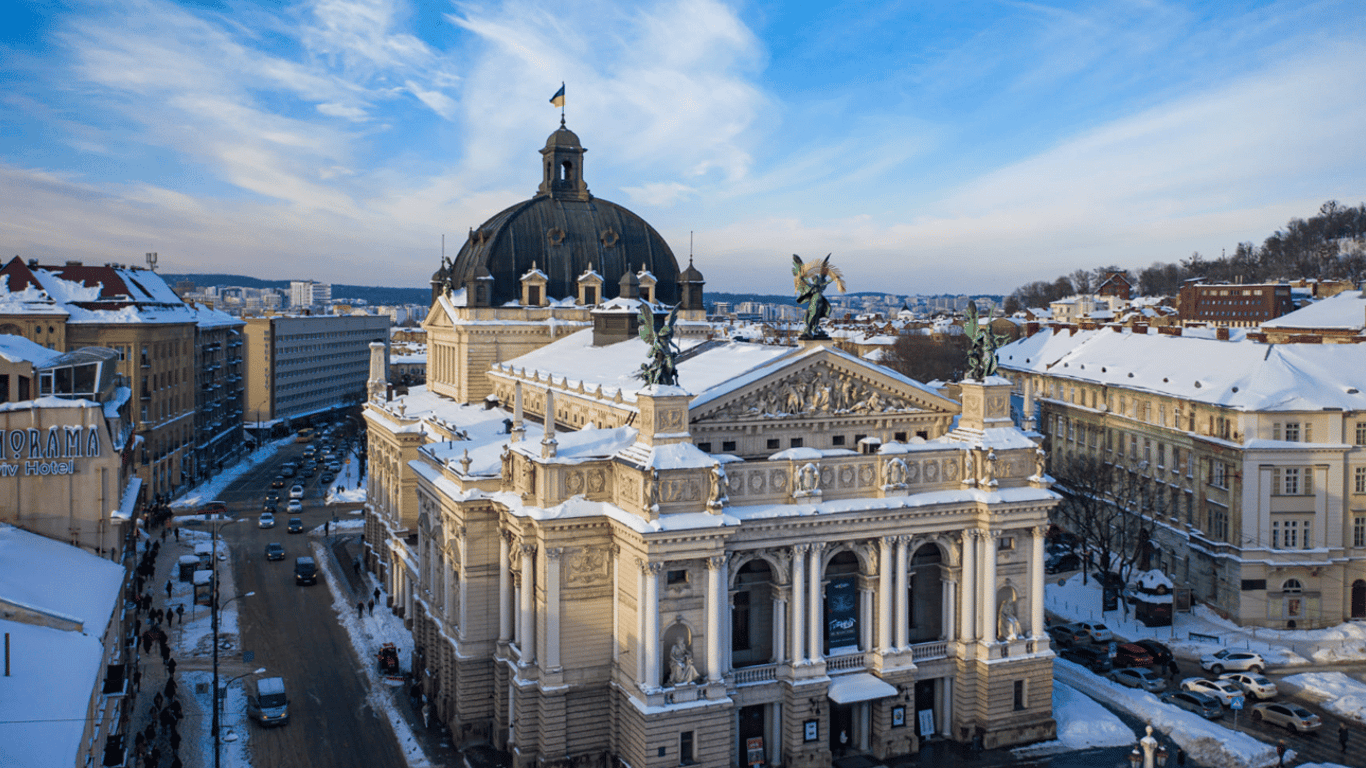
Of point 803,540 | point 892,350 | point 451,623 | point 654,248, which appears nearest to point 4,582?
point 451,623

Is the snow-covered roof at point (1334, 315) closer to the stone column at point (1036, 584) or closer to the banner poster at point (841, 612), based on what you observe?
the stone column at point (1036, 584)

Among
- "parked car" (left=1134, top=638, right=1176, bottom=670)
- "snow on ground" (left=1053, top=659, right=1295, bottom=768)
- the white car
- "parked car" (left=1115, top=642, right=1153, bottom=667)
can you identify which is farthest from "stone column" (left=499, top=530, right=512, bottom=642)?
"parked car" (left=1134, top=638, right=1176, bottom=670)

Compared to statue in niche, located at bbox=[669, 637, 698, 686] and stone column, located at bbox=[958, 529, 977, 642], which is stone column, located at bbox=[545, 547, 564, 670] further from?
stone column, located at bbox=[958, 529, 977, 642]

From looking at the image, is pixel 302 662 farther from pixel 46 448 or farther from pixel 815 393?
pixel 815 393

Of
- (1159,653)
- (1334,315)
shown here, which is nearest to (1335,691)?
(1159,653)

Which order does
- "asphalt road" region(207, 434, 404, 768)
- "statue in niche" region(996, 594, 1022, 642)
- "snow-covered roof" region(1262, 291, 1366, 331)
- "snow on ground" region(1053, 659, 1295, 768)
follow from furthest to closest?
"snow-covered roof" region(1262, 291, 1366, 331), "statue in niche" region(996, 594, 1022, 642), "asphalt road" region(207, 434, 404, 768), "snow on ground" region(1053, 659, 1295, 768)

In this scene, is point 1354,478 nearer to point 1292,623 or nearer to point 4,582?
point 1292,623
